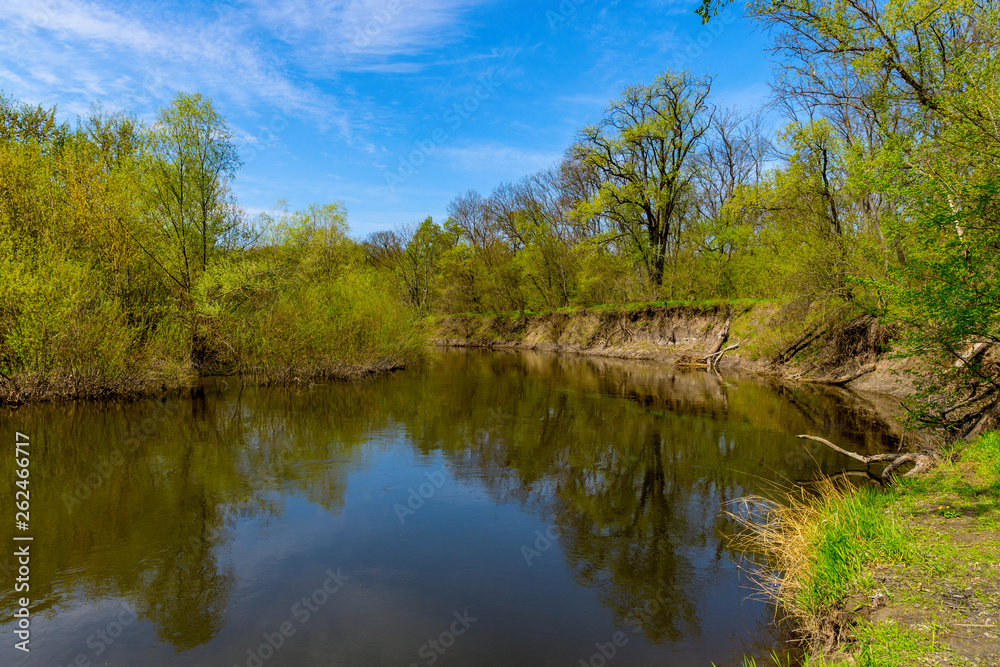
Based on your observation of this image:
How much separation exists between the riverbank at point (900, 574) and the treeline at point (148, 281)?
18.0 meters

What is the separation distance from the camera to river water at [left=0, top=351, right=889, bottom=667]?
16.3ft

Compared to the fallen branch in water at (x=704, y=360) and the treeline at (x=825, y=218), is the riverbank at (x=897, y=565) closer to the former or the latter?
the treeline at (x=825, y=218)

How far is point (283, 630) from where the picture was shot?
201 inches

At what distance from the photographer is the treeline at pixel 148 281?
579 inches

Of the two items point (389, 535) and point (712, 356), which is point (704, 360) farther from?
point (389, 535)

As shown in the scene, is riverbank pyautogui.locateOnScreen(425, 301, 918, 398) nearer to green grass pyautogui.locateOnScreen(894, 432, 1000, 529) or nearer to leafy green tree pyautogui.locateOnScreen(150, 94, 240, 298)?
green grass pyautogui.locateOnScreen(894, 432, 1000, 529)

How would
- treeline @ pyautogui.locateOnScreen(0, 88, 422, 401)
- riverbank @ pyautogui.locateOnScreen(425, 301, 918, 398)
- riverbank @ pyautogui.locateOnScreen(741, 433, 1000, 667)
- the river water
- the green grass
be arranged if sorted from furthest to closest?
riverbank @ pyautogui.locateOnScreen(425, 301, 918, 398)
treeline @ pyautogui.locateOnScreen(0, 88, 422, 401)
the green grass
the river water
riverbank @ pyautogui.locateOnScreen(741, 433, 1000, 667)

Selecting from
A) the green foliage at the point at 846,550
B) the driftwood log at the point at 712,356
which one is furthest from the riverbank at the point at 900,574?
the driftwood log at the point at 712,356

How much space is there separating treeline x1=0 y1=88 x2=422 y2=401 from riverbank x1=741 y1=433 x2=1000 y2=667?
1802cm

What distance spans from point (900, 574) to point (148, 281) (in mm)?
22186

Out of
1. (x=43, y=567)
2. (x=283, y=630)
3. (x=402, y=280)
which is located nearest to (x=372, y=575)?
(x=283, y=630)

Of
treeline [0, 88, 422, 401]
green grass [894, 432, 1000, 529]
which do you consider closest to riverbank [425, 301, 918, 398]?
green grass [894, 432, 1000, 529]

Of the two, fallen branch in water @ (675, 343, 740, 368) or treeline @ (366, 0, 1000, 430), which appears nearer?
treeline @ (366, 0, 1000, 430)

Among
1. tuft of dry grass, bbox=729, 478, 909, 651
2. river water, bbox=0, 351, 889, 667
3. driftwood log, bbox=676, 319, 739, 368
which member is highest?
driftwood log, bbox=676, 319, 739, 368
